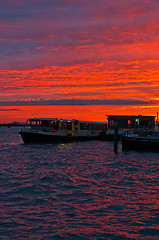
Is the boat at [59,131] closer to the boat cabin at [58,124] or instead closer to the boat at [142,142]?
the boat cabin at [58,124]

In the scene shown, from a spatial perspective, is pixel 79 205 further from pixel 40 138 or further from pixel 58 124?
pixel 58 124

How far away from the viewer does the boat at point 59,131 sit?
52156mm

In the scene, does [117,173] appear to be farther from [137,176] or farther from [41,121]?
[41,121]

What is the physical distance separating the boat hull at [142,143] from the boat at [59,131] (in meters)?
18.2

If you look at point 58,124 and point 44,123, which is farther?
point 58,124

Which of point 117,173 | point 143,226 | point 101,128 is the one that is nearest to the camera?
point 143,226

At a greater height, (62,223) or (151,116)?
(151,116)

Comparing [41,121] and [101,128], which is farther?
[101,128]

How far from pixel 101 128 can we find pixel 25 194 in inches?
2148

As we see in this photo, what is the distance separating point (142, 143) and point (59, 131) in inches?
837

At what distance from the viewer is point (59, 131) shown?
5597 cm

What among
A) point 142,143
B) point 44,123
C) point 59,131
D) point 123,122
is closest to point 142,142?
point 142,143

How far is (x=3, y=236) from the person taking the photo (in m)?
10.5

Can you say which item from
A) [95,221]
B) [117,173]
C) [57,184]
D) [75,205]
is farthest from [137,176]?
[95,221]
